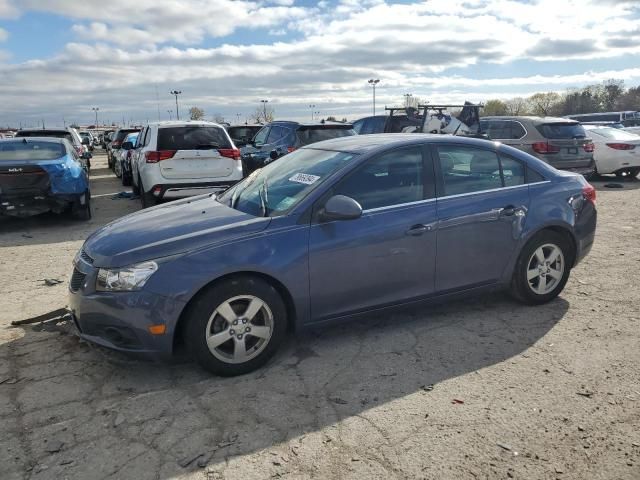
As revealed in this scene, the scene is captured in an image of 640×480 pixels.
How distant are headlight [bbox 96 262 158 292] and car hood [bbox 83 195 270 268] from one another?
40mm

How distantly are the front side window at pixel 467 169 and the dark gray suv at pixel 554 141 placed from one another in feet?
27.5

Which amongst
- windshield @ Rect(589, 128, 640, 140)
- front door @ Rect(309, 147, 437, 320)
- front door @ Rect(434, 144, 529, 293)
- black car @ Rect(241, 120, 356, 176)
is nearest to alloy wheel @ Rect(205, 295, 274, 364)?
front door @ Rect(309, 147, 437, 320)

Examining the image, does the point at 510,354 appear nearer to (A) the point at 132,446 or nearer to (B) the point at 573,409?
(B) the point at 573,409

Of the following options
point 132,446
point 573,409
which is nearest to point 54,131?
point 132,446

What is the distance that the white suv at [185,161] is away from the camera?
9328 millimetres

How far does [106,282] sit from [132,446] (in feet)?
3.57

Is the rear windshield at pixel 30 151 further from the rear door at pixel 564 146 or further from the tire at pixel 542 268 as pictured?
the rear door at pixel 564 146

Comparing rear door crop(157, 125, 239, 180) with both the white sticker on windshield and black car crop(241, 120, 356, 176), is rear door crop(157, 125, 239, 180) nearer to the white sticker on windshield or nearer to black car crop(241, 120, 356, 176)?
black car crop(241, 120, 356, 176)

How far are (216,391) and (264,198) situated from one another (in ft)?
4.99

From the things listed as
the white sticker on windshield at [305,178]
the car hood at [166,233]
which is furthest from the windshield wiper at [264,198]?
the white sticker on windshield at [305,178]

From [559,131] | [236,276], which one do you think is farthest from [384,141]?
[559,131]

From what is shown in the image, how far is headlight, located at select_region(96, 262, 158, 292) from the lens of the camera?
131 inches

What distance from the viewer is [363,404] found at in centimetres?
320

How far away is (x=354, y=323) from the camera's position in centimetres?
448
